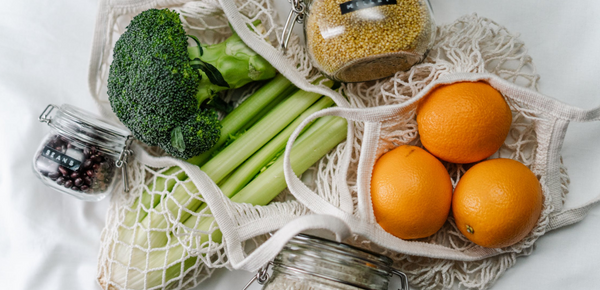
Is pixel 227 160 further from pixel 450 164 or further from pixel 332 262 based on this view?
pixel 450 164

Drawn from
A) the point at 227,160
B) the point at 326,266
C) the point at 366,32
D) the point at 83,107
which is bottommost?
the point at 326,266

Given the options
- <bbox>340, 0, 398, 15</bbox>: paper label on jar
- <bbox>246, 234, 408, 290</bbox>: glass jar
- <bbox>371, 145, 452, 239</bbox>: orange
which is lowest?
<bbox>246, 234, 408, 290</bbox>: glass jar

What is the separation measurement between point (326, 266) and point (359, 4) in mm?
480

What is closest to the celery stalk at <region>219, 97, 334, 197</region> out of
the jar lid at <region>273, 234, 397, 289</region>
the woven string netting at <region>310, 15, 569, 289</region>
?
the woven string netting at <region>310, 15, 569, 289</region>

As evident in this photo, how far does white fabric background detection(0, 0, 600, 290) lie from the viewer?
33.4 inches

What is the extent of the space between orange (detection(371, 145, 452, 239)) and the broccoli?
350 millimetres

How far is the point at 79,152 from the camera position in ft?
2.79

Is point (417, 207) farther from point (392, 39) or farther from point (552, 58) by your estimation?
point (552, 58)

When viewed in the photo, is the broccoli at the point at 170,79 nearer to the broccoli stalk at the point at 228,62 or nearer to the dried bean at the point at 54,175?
the broccoli stalk at the point at 228,62

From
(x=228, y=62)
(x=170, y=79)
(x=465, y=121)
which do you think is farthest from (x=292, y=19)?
(x=465, y=121)

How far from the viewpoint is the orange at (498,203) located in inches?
28.0

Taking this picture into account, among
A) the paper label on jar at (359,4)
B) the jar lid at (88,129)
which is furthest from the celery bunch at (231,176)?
the paper label on jar at (359,4)

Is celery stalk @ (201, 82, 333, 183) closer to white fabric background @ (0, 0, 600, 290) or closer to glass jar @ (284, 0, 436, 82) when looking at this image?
glass jar @ (284, 0, 436, 82)

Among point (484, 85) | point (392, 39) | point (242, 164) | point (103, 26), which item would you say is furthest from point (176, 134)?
point (484, 85)
